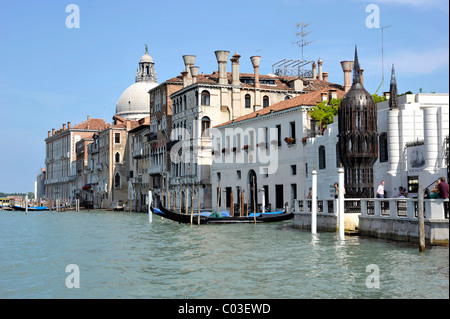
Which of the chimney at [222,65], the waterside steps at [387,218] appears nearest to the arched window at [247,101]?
the chimney at [222,65]

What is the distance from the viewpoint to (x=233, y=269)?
11.6m

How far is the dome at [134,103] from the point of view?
6994 cm

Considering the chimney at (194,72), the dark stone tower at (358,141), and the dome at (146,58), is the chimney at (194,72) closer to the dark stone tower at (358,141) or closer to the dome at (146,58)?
the dark stone tower at (358,141)

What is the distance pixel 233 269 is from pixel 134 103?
199 feet

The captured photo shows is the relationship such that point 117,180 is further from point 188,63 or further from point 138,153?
point 188,63

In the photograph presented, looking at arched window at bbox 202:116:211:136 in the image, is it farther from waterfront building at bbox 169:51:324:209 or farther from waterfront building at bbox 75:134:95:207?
waterfront building at bbox 75:134:95:207

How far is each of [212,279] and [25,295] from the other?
3022 mm

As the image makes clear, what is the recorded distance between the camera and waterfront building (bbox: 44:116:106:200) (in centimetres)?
7356

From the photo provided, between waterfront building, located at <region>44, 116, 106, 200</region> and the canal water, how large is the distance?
56099 millimetres

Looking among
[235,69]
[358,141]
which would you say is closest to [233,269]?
[358,141]

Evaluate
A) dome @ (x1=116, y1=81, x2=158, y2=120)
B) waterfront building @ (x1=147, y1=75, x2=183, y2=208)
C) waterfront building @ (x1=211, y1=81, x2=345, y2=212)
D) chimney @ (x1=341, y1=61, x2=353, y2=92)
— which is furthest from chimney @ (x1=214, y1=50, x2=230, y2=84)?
dome @ (x1=116, y1=81, x2=158, y2=120)

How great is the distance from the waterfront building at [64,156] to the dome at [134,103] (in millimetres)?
3511
